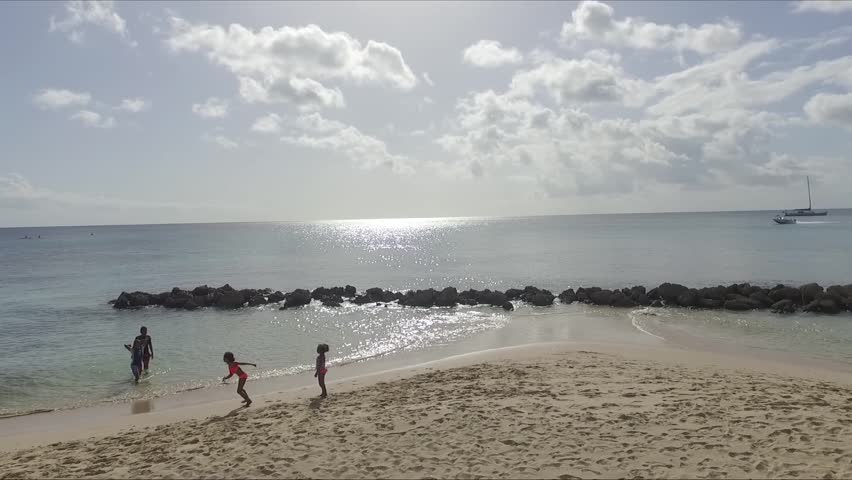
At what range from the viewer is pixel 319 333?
71.8 ft

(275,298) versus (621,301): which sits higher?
(275,298)

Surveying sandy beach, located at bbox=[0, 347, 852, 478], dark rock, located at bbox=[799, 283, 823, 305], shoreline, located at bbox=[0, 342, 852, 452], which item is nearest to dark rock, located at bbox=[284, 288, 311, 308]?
shoreline, located at bbox=[0, 342, 852, 452]

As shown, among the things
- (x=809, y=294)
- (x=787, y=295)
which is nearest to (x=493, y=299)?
(x=787, y=295)

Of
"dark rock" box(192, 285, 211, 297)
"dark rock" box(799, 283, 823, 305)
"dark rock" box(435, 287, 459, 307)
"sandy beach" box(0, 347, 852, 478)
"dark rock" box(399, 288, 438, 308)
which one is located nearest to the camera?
"sandy beach" box(0, 347, 852, 478)

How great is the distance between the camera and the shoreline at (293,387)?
11.4m

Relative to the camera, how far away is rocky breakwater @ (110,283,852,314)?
25422 millimetres

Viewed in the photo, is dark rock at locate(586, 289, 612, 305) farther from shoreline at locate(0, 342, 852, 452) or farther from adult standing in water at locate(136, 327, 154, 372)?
adult standing in water at locate(136, 327, 154, 372)

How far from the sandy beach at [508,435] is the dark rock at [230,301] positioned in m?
18.9

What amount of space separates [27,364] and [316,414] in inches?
552

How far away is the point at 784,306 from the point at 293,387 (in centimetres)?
2403

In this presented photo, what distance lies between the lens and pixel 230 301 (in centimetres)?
2988

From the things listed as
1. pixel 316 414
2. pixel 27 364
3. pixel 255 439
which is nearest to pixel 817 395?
pixel 316 414

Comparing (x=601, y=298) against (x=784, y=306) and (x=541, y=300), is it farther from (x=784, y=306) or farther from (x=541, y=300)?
(x=784, y=306)

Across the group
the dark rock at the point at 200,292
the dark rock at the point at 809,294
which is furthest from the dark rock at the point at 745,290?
the dark rock at the point at 200,292
